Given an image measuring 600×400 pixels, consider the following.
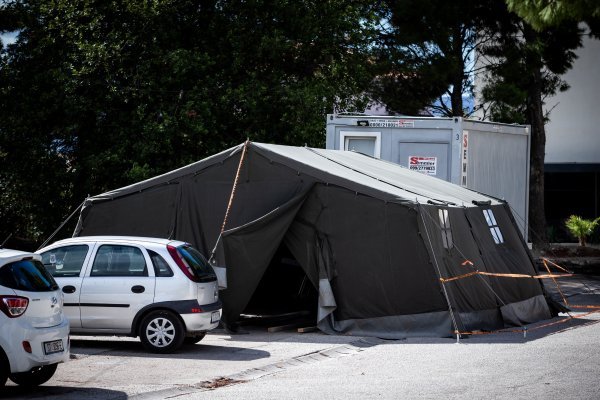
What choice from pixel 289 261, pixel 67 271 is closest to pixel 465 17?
pixel 289 261

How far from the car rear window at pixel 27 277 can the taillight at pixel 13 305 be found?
0.15m

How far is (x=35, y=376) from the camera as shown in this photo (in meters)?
11.0

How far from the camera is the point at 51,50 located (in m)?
29.8

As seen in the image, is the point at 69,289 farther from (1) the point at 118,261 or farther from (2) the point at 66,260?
(1) the point at 118,261

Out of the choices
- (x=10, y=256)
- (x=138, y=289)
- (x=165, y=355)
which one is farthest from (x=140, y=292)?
(x=10, y=256)

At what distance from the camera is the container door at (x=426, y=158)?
22375 millimetres

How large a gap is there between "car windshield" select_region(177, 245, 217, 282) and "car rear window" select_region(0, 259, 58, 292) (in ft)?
11.5

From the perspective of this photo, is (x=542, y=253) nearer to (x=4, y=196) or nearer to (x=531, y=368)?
(x=4, y=196)

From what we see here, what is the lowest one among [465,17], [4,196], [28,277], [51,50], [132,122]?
[28,277]

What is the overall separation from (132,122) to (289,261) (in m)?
10.9

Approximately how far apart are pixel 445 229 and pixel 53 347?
7925 millimetres

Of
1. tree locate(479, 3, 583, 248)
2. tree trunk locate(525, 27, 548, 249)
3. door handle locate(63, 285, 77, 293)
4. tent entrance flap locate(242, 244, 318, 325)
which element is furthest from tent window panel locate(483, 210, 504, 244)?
tree trunk locate(525, 27, 548, 249)

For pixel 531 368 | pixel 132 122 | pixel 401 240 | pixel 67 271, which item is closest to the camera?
pixel 531 368

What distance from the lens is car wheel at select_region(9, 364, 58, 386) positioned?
428 inches
